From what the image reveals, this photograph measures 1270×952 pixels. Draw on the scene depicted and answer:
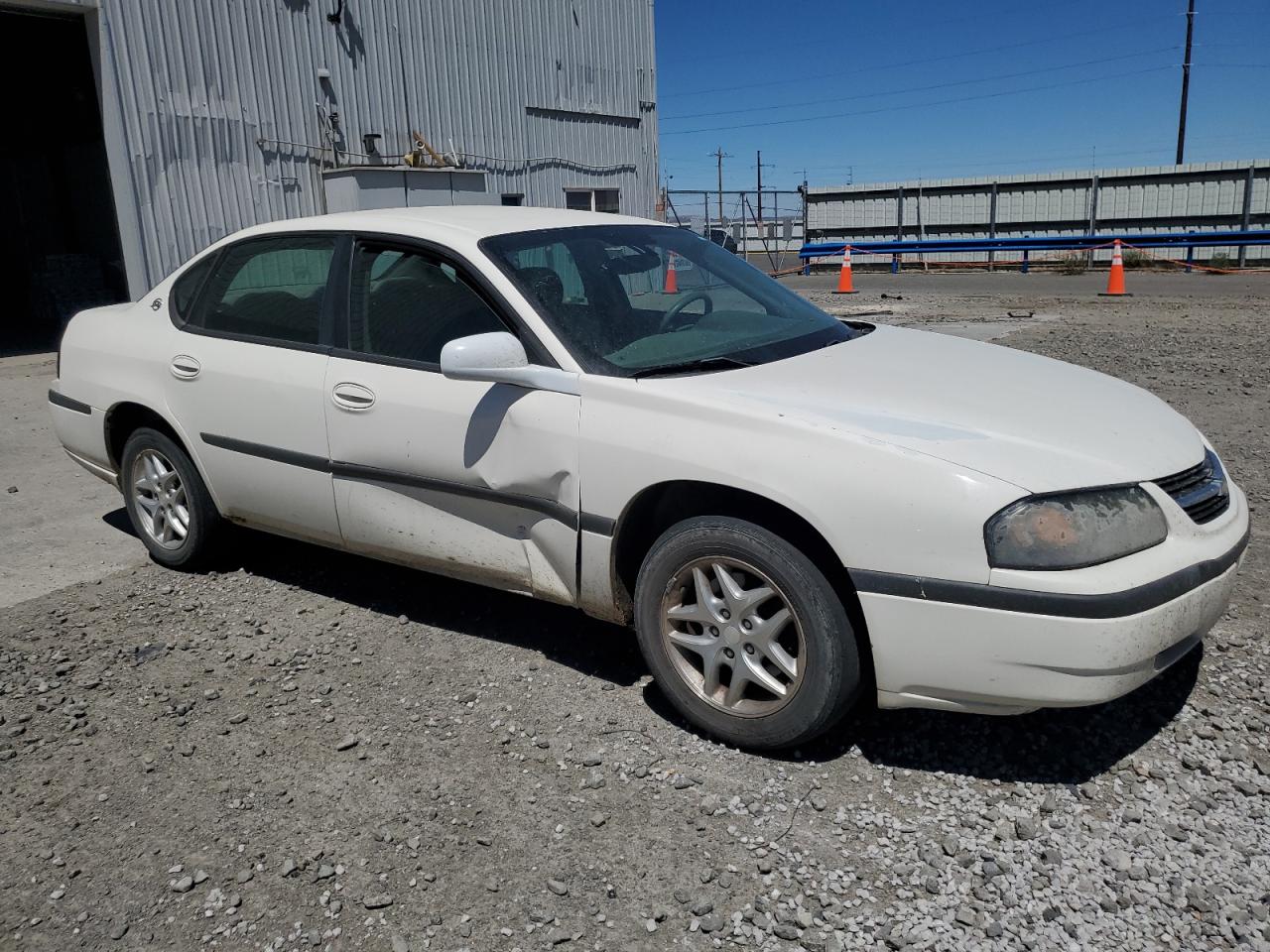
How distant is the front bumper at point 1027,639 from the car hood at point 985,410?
0.30 metres

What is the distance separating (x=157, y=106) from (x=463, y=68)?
15.9 feet

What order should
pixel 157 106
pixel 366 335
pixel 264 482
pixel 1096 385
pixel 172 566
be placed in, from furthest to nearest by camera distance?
pixel 157 106 < pixel 172 566 < pixel 264 482 < pixel 366 335 < pixel 1096 385

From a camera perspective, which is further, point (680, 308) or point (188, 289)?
point (188, 289)

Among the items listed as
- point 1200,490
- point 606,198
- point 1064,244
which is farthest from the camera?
point 1064,244

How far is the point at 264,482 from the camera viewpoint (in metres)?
4.20

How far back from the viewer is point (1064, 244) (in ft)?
75.8

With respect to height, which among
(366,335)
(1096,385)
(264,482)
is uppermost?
(366,335)

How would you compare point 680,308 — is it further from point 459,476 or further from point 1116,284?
point 1116,284

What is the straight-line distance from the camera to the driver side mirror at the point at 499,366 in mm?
3303

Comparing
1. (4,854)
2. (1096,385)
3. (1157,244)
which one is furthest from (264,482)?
(1157,244)

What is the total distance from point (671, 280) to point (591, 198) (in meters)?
14.3

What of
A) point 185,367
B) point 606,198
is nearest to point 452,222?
point 185,367

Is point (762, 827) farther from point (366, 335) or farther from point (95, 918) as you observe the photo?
point (366, 335)

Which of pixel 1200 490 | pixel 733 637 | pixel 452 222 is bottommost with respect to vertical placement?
pixel 733 637
